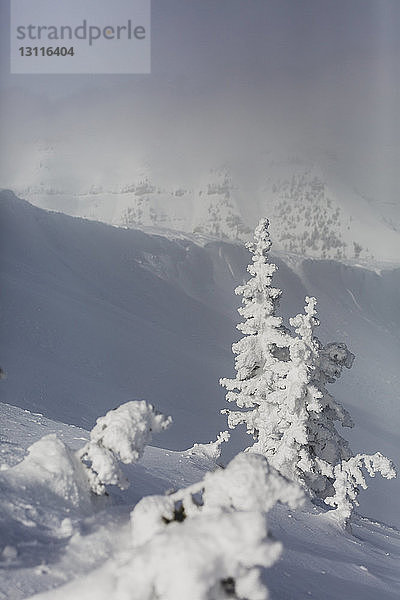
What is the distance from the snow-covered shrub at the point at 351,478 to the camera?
523 cm

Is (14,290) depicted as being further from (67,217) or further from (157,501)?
(157,501)

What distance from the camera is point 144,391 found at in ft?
52.2

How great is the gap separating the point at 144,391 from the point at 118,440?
1377 cm

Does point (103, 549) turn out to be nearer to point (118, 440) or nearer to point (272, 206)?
point (118, 440)

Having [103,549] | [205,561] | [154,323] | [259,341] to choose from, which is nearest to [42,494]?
[103,549]

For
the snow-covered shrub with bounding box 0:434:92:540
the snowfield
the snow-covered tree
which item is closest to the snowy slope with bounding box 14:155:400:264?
the snowfield

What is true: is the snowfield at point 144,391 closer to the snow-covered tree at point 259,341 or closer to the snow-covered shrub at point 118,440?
the snow-covered shrub at point 118,440

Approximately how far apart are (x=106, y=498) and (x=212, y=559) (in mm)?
1343

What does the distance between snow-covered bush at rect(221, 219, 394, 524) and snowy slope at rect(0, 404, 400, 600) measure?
1265mm

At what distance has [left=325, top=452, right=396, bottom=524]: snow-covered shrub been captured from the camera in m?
5.23

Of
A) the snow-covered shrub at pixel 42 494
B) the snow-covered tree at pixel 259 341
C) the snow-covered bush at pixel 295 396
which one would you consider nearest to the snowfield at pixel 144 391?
the snow-covered shrub at pixel 42 494

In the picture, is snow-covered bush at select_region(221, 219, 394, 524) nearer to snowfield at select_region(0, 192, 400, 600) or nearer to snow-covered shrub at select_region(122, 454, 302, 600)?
snowfield at select_region(0, 192, 400, 600)

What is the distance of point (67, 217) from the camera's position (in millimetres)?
32531

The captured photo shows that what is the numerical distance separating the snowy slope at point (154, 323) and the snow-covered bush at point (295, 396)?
14.2 feet
